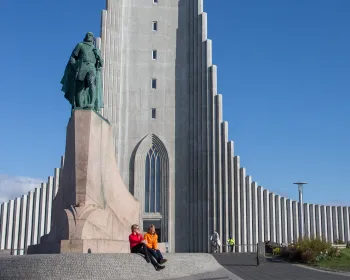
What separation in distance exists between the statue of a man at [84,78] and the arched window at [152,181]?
1761cm

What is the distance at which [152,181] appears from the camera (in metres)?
30.8

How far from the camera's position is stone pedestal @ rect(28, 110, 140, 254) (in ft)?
35.9

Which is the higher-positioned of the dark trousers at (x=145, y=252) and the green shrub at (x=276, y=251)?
Answer: the dark trousers at (x=145, y=252)

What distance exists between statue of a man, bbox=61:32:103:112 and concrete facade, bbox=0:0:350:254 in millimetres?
16963

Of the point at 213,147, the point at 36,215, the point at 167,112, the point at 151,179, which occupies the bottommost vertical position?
the point at 36,215

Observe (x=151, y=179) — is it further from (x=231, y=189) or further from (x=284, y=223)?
(x=284, y=223)

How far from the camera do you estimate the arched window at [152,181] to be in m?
30.5

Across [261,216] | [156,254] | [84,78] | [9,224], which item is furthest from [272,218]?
[156,254]

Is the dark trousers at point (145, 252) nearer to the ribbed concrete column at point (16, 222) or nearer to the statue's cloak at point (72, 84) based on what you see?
the statue's cloak at point (72, 84)

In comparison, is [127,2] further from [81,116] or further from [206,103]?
[81,116]

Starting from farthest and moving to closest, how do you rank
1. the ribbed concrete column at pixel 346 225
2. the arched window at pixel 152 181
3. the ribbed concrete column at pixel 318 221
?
the arched window at pixel 152 181, the ribbed concrete column at pixel 346 225, the ribbed concrete column at pixel 318 221

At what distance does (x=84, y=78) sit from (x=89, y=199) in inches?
132

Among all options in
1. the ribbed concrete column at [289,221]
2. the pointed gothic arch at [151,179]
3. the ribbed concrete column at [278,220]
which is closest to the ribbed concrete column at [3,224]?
the pointed gothic arch at [151,179]

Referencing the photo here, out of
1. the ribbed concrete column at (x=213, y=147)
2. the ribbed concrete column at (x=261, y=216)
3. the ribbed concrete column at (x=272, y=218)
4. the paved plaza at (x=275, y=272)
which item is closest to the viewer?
the paved plaza at (x=275, y=272)
